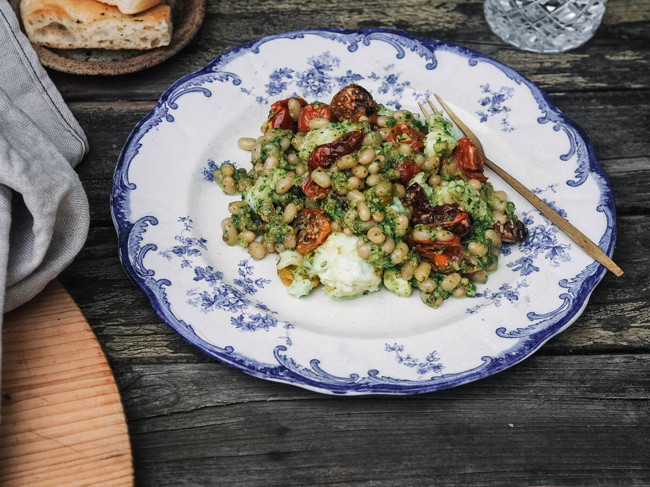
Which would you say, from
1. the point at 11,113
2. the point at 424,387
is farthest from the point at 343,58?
the point at 424,387

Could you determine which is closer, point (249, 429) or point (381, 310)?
point (249, 429)

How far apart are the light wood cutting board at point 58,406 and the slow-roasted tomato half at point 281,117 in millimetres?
788

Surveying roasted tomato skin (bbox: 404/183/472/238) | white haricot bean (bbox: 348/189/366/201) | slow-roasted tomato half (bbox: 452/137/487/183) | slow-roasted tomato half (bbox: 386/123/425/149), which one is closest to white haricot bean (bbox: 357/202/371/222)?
white haricot bean (bbox: 348/189/366/201)

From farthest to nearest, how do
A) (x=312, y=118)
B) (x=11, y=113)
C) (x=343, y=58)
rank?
(x=343, y=58), (x=312, y=118), (x=11, y=113)

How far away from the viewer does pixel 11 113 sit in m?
1.80

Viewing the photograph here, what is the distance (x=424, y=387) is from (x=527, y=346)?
0.92 feet

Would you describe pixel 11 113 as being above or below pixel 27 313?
above

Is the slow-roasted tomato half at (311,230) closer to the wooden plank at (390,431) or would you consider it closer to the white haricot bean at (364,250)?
the white haricot bean at (364,250)

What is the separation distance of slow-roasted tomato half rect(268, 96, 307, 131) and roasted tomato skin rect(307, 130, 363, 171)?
0.78 ft

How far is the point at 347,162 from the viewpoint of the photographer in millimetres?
1888

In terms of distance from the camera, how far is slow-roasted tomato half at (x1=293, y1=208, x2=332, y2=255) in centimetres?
190

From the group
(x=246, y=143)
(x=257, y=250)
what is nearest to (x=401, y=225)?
(x=257, y=250)

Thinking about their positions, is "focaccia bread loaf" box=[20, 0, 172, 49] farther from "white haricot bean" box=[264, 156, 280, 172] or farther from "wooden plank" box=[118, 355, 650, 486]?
"wooden plank" box=[118, 355, 650, 486]

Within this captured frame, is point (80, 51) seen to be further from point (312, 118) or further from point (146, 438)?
point (146, 438)
